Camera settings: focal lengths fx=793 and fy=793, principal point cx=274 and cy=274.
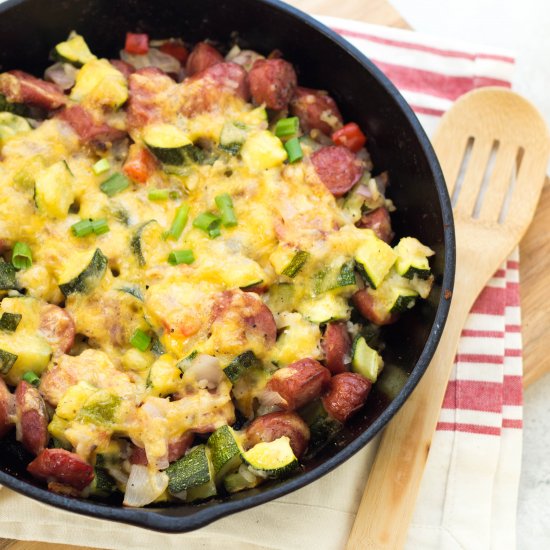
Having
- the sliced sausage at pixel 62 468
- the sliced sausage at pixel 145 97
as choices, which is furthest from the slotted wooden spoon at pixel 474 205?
the sliced sausage at pixel 145 97

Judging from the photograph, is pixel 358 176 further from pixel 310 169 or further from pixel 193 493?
pixel 193 493

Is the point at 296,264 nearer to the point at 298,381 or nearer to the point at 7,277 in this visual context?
the point at 298,381

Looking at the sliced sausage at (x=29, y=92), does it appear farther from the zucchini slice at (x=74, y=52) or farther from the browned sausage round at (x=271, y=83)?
the browned sausage round at (x=271, y=83)

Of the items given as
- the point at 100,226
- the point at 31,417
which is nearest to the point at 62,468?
the point at 31,417

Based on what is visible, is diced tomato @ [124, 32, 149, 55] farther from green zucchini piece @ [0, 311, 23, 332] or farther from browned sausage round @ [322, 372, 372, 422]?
browned sausage round @ [322, 372, 372, 422]

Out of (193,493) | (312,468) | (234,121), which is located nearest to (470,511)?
(312,468)
